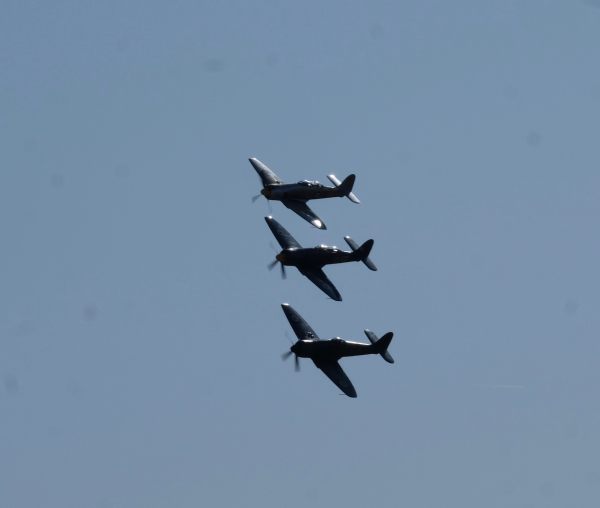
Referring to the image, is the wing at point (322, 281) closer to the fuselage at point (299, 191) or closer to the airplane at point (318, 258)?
the airplane at point (318, 258)

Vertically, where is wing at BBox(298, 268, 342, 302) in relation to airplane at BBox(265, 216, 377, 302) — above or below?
below

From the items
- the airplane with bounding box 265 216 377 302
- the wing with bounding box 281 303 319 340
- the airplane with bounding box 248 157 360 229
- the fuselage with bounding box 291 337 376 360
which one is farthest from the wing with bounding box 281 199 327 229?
the fuselage with bounding box 291 337 376 360

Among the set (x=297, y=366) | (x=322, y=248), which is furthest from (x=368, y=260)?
(x=297, y=366)

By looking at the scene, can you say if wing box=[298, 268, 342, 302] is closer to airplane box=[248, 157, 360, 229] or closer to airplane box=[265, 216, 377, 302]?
airplane box=[265, 216, 377, 302]

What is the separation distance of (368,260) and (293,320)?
30.7 ft

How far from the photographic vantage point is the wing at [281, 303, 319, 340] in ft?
407

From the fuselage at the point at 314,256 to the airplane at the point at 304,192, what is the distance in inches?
176

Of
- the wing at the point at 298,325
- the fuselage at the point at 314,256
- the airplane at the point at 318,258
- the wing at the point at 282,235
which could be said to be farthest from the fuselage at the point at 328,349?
the wing at the point at 282,235

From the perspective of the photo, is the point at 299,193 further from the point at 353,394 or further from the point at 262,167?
the point at 353,394

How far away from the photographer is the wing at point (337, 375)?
118 meters

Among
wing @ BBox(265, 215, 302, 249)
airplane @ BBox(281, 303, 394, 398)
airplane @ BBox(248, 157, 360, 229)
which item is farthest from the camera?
airplane @ BBox(248, 157, 360, 229)

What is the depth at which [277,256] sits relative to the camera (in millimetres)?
126188

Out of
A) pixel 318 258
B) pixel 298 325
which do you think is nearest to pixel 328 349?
pixel 298 325

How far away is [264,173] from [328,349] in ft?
90.3
